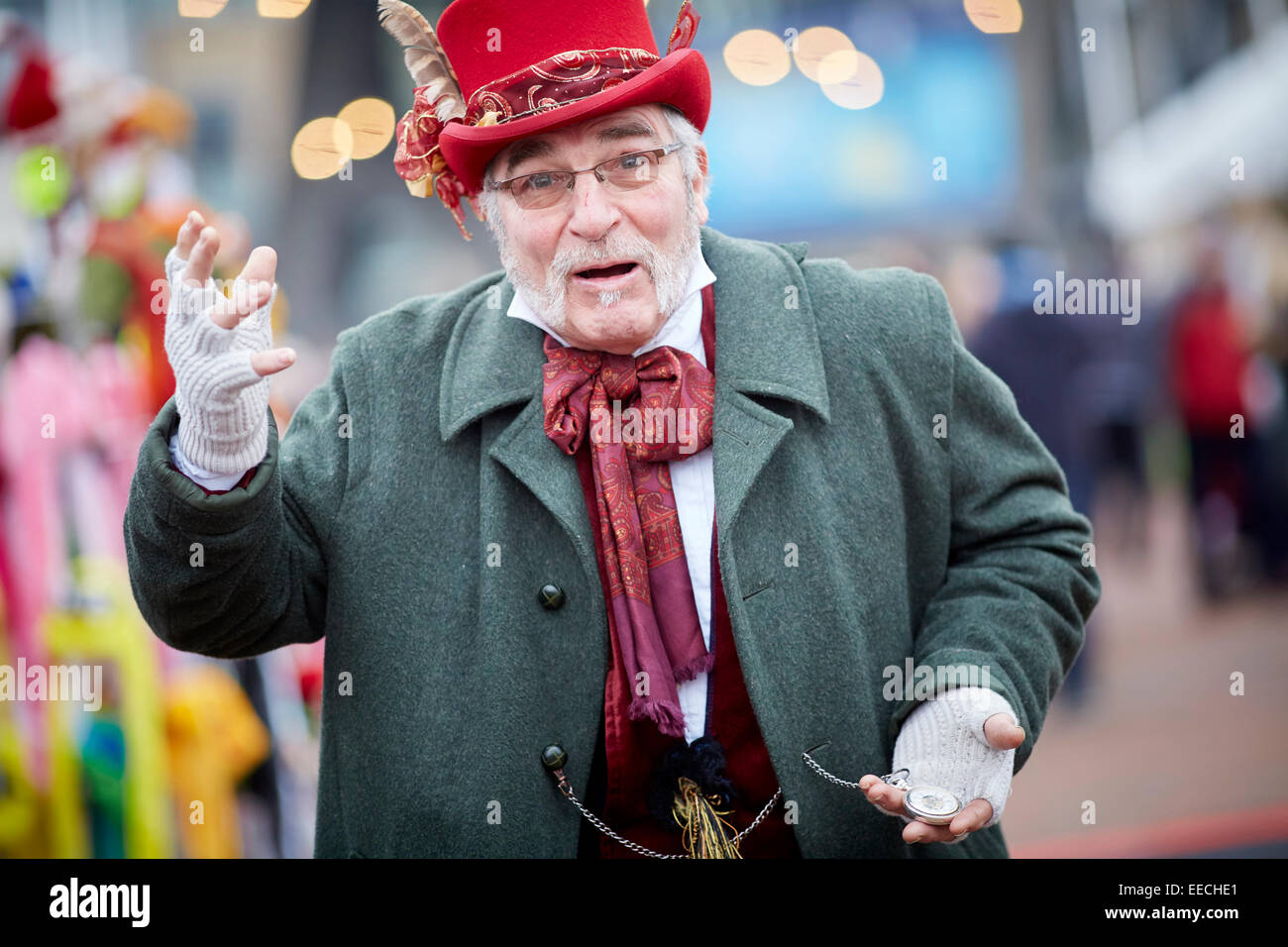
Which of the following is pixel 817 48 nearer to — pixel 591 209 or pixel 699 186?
pixel 699 186

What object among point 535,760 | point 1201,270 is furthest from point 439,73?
point 1201,270

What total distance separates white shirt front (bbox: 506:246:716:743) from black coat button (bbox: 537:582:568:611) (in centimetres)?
23

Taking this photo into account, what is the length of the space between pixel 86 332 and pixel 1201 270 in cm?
768

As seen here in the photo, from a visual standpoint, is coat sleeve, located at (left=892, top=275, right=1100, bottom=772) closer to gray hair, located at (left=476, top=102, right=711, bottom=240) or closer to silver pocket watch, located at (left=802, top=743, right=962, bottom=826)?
silver pocket watch, located at (left=802, top=743, right=962, bottom=826)

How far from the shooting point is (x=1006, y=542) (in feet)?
7.90

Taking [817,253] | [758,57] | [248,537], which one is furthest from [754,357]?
[817,253]

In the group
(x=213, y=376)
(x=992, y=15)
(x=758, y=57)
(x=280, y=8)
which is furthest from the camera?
(x=992, y=15)

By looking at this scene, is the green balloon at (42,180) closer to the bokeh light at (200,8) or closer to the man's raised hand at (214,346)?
the bokeh light at (200,8)

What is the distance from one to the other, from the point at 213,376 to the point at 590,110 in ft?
2.51

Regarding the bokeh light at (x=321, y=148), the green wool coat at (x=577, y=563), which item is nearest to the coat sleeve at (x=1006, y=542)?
the green wool coat at (x=577, y=563)

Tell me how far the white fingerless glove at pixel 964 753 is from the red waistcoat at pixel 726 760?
0.83ft

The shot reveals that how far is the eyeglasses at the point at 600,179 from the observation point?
2.26 metres

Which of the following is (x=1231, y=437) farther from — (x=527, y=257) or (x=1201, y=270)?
(x=527, y=257)
